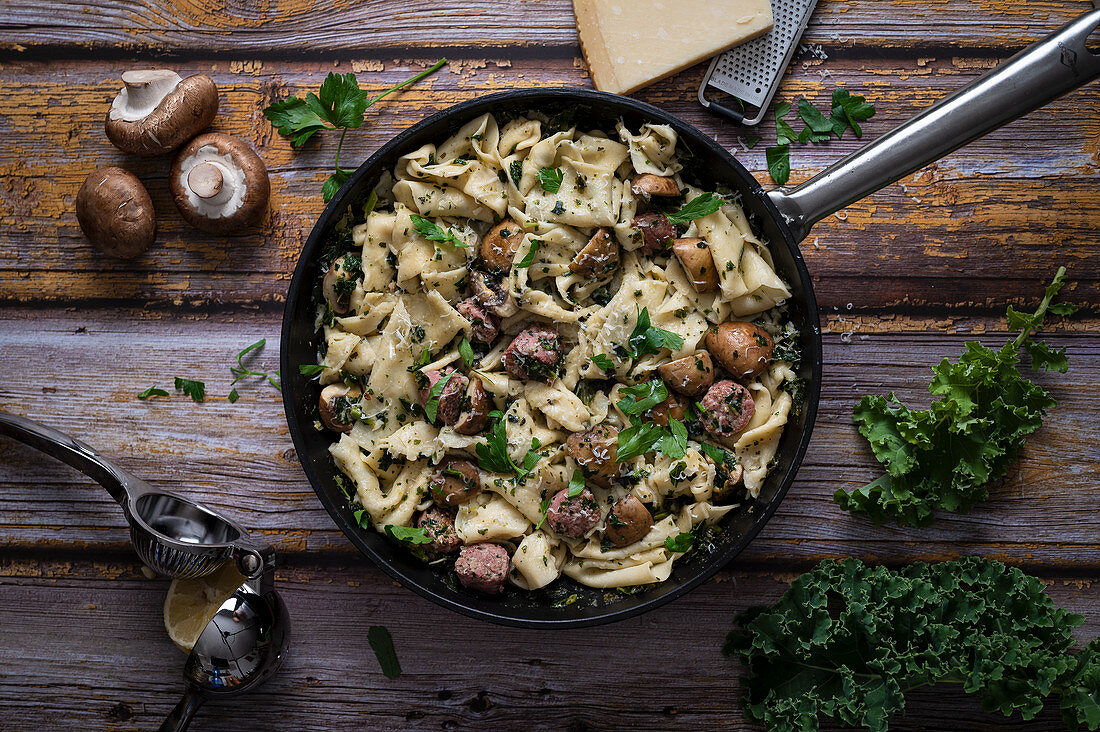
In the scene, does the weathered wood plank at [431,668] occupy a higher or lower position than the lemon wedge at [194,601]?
lower

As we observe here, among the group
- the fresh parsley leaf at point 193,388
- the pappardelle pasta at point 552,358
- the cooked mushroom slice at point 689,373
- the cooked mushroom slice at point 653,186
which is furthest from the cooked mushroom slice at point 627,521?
the fresh parsley leaf at point 193,388

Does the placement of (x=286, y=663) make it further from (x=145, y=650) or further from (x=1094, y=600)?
(x=1094, y=600)

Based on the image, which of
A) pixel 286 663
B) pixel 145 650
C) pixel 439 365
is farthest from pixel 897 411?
pixel 145 650

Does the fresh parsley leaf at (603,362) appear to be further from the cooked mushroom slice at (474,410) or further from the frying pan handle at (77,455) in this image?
the frying pan handle at (77,455)

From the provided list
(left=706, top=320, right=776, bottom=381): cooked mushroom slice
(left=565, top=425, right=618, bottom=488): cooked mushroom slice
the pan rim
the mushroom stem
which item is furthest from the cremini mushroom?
(left=706, top=320, right=776, bottom=381): cooked mushroom slice

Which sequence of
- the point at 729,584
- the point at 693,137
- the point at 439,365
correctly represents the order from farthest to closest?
the point at 729,584 → the point at 439,365 → the point at 693,137

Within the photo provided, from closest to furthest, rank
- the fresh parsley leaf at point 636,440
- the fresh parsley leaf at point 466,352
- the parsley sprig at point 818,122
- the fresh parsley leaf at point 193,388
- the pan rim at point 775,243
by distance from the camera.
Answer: the pan rim at point 775,243 < the fresh parsley leaf at point 636,440 < the fresh parsley leaf at point 466,352 < the parsley sprig at point 818,122 < the fresh parsley leaf at point 193,388
